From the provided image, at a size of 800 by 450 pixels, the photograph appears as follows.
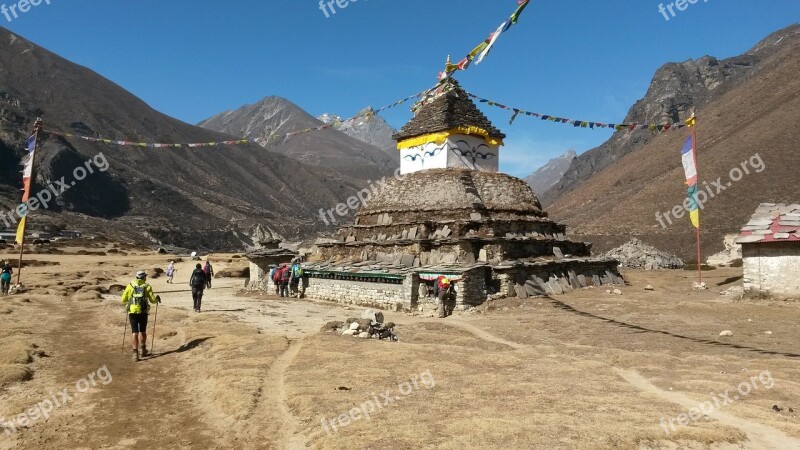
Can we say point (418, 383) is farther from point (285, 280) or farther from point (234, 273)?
point (234, 273)

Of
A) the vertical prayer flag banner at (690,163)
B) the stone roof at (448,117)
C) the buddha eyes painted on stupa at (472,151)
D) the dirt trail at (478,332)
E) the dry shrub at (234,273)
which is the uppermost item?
the stone roof at (448,117)

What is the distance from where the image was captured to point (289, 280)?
2150 cm

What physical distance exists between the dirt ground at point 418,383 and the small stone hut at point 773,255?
0.83 metres

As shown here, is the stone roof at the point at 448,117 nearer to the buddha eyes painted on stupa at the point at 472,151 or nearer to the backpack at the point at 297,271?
the buddha eyes painted on stupa at the point at 472,151

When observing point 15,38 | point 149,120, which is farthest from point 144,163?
point 15,38

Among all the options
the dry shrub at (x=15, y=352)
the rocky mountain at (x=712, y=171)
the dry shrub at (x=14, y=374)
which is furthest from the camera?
the rocky mountain at (x=712, y=171)

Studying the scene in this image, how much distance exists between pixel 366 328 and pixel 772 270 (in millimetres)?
13363

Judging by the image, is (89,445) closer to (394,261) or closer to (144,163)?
(394,261)

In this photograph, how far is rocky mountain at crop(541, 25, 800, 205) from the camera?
366 feet

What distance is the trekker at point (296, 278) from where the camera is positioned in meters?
21.1

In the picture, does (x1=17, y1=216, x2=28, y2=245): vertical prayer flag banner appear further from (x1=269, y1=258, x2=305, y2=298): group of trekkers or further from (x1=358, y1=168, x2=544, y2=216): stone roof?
(x1=358, y1=168, x2=544, y2=216): stone roof

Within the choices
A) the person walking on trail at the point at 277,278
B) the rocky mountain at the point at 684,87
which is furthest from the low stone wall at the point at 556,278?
the rocky mountain at the point at 684,87

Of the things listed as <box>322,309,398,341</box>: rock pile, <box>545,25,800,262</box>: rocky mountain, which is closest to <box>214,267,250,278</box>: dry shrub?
<box>322,309,398,341</box>: rock pile

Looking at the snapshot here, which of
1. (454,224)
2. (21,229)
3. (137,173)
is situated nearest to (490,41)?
(454,224)
